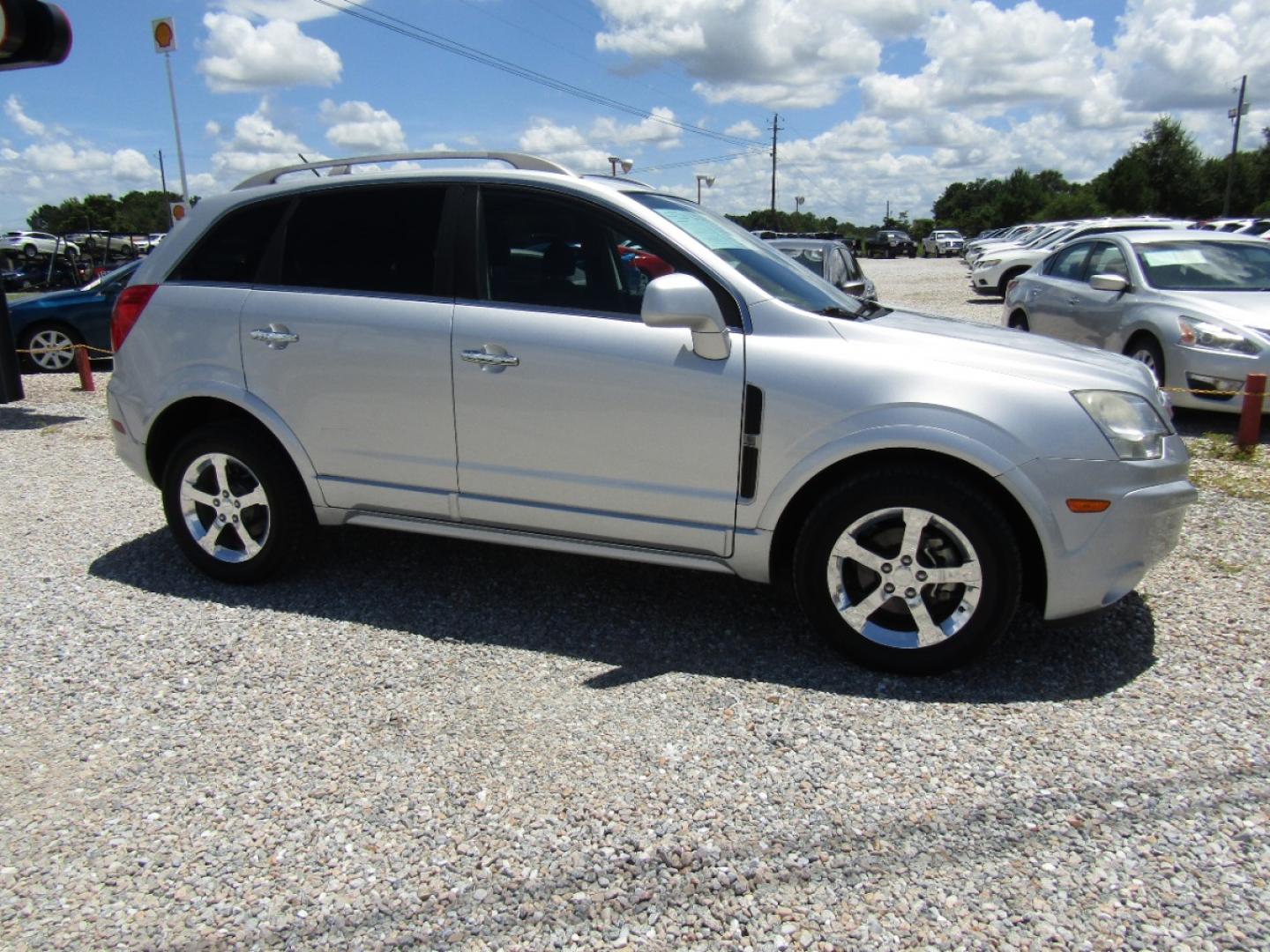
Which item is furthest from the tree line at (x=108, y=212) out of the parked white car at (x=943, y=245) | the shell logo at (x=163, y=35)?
the shell logo at (x=163, y=35)

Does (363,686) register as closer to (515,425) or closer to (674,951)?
(515,425)

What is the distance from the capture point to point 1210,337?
23.7 ft

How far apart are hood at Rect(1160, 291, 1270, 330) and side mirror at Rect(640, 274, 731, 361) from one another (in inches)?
223

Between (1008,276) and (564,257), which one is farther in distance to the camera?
(1008,276)

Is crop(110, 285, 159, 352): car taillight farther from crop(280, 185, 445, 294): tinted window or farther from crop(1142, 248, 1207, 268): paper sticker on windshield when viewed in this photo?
crop(1142, 248, 1207, 268): paper sticker on windshield

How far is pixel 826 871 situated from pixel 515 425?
202 cm

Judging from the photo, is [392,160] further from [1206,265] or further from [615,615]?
[1206,265]

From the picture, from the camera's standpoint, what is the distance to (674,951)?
2.22 m

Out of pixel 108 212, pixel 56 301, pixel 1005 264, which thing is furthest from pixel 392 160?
pixel 108 212

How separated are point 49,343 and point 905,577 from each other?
12037 millimetres

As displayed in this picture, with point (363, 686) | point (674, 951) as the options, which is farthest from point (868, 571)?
point (363, 686)

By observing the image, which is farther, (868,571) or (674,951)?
(868,571)

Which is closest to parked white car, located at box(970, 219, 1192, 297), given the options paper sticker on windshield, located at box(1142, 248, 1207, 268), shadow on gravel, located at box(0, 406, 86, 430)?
paper sticker on windshield, located at box(1142, 248, 1207, 268)

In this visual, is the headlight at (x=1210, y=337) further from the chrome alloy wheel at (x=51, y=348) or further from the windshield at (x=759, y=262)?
the chrome alloy wheel at (x=51, y=348)
